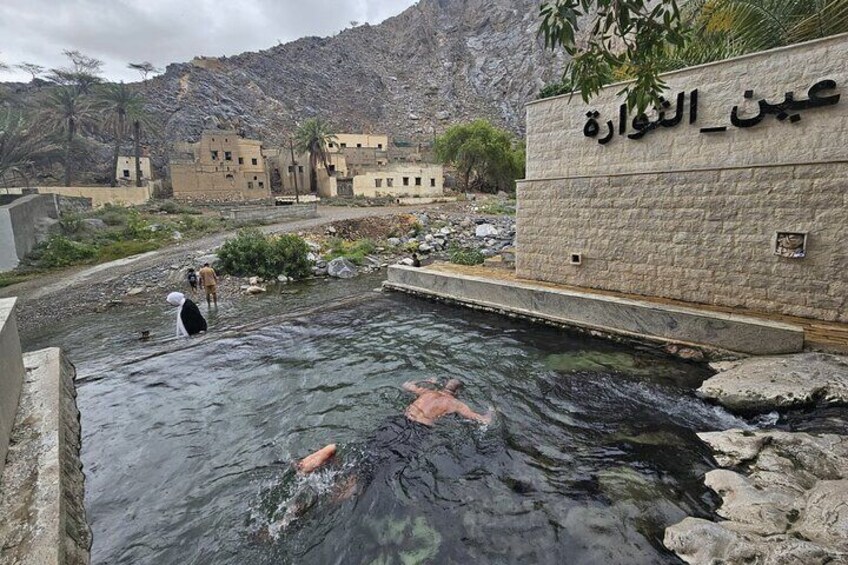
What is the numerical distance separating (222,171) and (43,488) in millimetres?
41635

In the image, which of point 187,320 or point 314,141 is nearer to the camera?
point 187,320

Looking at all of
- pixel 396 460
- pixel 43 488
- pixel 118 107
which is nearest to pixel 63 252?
pixel 43 488

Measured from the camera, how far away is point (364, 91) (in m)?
88.1

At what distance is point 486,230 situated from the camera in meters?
25.2

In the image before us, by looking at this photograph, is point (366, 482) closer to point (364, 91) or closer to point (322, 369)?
point (322, 369)

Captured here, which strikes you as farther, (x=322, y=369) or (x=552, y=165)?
(x=552, y=165)

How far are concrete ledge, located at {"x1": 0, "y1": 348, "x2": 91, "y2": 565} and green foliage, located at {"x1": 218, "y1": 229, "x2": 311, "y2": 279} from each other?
1144 centimetres

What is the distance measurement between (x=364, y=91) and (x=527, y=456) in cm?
9366

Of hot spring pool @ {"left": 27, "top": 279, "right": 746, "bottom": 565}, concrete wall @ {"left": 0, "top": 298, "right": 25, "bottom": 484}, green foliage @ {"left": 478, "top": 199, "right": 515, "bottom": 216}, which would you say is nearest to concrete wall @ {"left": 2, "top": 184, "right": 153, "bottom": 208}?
green foliage @ {"left": 478, "top": 199, "right": 515, "bottom": 216}

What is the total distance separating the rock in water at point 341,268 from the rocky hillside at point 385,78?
51.6 m

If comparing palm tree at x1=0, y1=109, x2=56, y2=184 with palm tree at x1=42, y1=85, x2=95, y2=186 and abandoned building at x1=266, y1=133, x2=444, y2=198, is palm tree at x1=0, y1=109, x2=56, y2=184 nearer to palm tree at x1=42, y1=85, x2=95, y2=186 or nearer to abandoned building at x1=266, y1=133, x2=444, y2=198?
palm tree at x1=42, y1=85, x2=95, y2=186

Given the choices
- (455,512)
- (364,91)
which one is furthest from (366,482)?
(364,91)

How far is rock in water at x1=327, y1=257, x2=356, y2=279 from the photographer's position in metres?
18.0

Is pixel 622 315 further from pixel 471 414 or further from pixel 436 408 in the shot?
pixel 436 408
